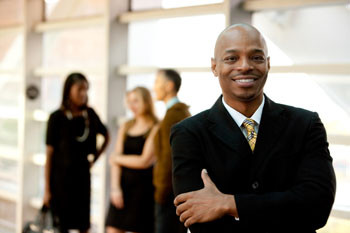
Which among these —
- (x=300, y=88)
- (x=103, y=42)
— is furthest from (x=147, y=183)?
(x=103, y=42)

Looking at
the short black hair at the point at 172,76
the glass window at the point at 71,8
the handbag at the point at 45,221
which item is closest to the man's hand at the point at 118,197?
the handbag at the point at 45,221

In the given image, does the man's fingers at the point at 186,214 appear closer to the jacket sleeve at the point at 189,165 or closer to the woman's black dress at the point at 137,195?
the jacket sleeve at the point at 189,165

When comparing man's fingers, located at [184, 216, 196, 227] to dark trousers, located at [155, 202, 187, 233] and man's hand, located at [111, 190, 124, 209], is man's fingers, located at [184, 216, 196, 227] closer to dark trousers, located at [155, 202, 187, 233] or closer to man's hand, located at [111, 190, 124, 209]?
dark trousers, located at [155, 202, 187, 233]

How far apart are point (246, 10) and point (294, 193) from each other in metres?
2.88

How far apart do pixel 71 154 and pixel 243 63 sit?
124 inches

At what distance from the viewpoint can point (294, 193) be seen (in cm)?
183

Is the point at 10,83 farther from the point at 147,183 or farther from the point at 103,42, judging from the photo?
the point at 147,183

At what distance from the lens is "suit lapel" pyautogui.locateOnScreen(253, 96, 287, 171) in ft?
5.99

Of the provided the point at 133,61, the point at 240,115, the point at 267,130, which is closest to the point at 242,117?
the point at 240,115

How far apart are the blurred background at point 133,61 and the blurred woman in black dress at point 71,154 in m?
0.86

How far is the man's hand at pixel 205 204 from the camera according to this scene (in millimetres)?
1820

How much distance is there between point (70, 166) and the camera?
4727 mm

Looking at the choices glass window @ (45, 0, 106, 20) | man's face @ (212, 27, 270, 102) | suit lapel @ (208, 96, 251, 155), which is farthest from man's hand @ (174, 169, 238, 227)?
glass window @ (45, 0, 106, 20)

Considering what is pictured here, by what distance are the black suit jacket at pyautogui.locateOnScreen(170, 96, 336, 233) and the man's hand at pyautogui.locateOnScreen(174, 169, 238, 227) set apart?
3 centimetres
